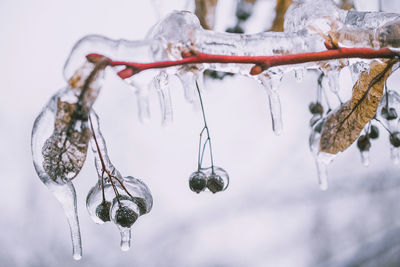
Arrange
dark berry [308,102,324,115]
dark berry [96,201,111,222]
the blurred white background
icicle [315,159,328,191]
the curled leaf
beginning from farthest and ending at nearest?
1. the blurred white background
2. dark berry [308,102,324,115]
3. icicle [315,159,328,191]
4. dark berry [96,201,111,222]
5. the curled leaf

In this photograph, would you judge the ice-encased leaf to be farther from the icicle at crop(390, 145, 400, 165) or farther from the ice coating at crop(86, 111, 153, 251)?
the icicle at crop(390, 145, 400, 165)

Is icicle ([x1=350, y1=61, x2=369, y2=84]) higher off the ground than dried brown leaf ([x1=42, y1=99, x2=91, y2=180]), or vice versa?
icicle ([x1=350, y1=61, x2=369, y2=84])

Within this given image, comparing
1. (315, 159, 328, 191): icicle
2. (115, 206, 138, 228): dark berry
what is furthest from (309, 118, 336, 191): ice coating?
(115, 206, 138, 228): dark berry

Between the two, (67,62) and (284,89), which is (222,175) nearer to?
(67,62)

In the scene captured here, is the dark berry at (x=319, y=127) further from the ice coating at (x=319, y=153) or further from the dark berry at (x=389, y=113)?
the dark berry at (x=389, y=113)

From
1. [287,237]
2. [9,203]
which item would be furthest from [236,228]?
[9,203]

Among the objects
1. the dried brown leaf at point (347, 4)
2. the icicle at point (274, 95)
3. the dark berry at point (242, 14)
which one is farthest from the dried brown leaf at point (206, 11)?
the icicle at point (274, 95)
